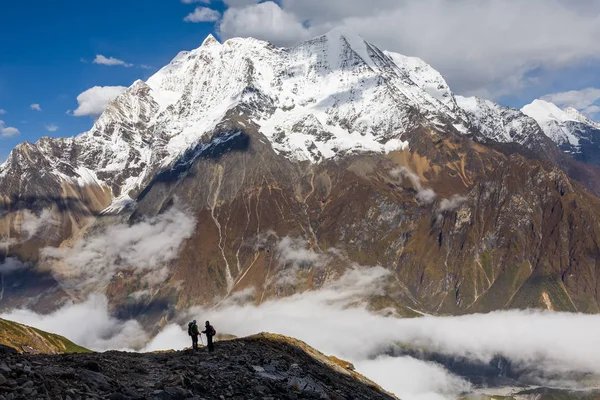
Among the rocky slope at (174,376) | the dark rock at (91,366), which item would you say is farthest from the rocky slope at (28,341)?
the dark rock at (91,366)

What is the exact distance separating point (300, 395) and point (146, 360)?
13.4 metres

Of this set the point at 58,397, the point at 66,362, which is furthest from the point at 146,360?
the point at 58,397

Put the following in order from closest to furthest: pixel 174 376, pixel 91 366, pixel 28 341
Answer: pixel 91 366, pixel 174 376, pixel 28 341

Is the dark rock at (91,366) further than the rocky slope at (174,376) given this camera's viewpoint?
Yes

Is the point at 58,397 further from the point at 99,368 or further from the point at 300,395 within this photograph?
the point at 300,395

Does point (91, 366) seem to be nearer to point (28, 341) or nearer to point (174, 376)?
point (174, 376)

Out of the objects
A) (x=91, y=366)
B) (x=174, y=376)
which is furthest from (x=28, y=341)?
(x=174, y=376)

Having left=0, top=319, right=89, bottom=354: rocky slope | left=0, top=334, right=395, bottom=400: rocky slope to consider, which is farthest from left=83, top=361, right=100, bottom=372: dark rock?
left=0, top=319, right=89, bottom=354: rocky slope

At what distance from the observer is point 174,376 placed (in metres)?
35.7

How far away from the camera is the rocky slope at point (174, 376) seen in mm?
28172

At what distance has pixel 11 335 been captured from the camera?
380 feet

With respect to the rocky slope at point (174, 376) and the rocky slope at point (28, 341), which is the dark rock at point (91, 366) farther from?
the rocky slope at point (28, 341)

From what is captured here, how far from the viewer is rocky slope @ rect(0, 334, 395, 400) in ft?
92.4

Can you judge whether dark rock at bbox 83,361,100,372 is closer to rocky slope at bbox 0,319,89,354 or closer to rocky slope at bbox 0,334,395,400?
rocky slope at bbox 0,334,395,400
